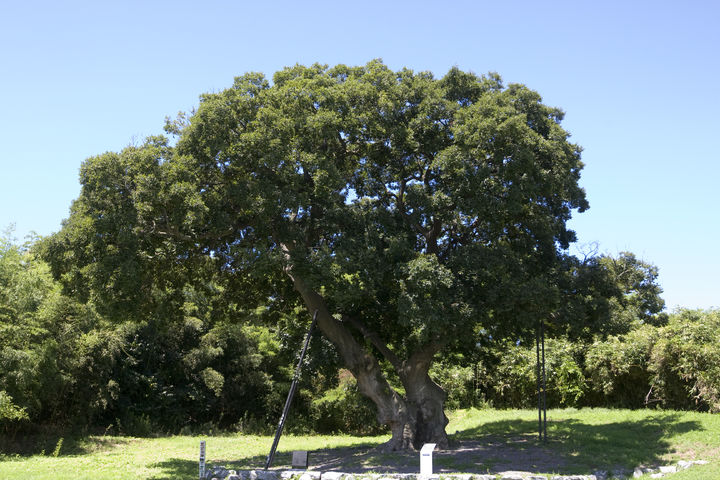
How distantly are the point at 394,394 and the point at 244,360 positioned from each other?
12118 millimetres

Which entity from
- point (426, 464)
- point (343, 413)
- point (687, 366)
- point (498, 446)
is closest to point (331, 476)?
point (426, 464)

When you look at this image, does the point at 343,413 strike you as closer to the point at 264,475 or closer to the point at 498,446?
the point at 498,446

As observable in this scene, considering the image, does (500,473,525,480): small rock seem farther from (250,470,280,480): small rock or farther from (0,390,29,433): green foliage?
(0,390,29,433): green foliage

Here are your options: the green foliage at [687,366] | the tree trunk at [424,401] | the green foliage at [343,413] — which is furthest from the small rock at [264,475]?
the green foliage at [687,366]

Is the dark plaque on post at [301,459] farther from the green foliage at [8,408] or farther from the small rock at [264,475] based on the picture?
the green foliage at [8,408]

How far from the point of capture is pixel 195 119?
1302cm

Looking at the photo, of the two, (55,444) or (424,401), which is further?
(55,444)

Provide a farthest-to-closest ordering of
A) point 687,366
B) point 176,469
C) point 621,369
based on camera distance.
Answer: point 621,369 → point 687,366 → point 176,469

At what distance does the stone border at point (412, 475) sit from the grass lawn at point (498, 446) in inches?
16.5

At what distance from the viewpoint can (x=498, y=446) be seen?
49.1 feet

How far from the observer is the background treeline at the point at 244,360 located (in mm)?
16219

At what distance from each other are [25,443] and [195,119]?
48.5ft

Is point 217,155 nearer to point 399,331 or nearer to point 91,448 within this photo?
A: point 399,331

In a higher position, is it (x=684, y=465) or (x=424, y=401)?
(x=424, y=401)
